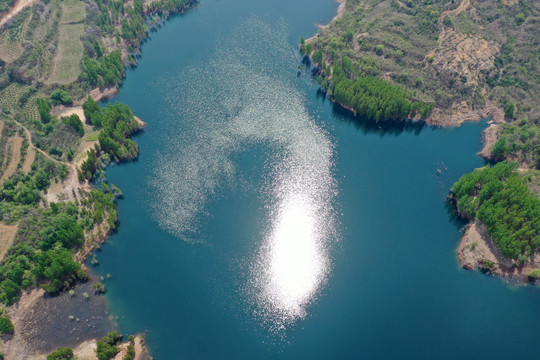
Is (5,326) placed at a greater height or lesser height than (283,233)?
lesser

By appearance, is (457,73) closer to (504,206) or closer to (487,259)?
(504,206)

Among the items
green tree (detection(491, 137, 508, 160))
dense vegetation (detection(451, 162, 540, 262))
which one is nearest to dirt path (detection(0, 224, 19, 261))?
dense vegetation (detection(451, 162, 540, 262))

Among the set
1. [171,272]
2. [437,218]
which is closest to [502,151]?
[437,218]

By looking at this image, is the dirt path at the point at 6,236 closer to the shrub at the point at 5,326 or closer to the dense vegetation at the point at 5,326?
the dense vegetation at the point at 5,326

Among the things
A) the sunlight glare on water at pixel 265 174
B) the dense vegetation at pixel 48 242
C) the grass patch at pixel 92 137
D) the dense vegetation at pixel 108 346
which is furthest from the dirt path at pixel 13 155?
the dense vegetation at pixel 108 346

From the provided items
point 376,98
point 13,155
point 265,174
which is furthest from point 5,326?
point 376,98

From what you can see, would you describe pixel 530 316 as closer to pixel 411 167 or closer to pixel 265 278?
pixel 411 167
